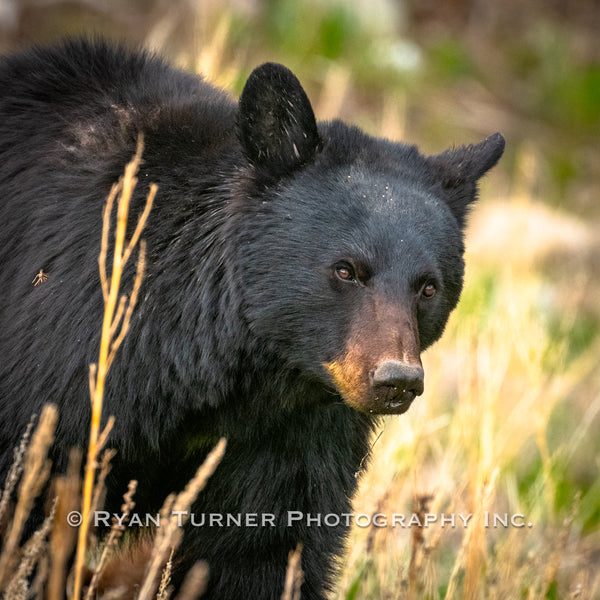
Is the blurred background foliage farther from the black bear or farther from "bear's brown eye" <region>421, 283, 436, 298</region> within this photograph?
"bear's brown eye" <region>421, 283, 436, 298</region>

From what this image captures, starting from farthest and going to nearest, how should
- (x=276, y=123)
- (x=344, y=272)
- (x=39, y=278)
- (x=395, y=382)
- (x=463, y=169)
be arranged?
(x=463, y=169), (x=39, y=278), (x=276, y=123), (x=344, y=272), (x=395, y=382)

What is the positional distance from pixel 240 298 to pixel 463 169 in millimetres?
984

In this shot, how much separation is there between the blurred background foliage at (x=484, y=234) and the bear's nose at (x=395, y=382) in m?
0.31

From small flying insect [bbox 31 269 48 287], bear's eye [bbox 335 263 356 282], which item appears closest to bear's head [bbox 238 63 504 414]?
bear's eye [bbox 335 263 356 282]

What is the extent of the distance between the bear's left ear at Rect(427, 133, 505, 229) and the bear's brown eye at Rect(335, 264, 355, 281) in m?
0.56

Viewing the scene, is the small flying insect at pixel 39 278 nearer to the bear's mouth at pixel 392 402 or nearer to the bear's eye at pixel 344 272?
the bear's eye at pixel 344 272

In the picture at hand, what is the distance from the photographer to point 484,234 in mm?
9125

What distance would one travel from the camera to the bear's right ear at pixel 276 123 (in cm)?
295

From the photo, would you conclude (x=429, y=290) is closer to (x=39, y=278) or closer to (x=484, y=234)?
(x=39, y=278)

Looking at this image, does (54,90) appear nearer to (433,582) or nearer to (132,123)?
(132,123)

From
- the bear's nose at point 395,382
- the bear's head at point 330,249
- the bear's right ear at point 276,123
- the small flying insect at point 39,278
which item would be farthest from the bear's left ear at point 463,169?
the small flying insect at point 39,278

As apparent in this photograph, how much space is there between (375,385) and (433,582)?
1.23 metres
